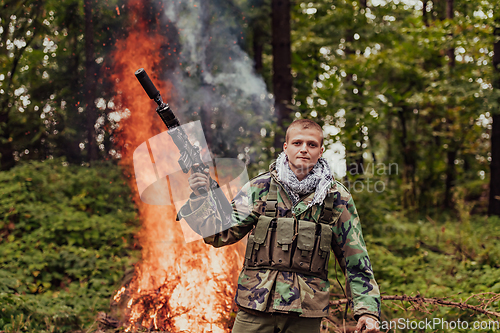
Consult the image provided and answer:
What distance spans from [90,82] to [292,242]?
27.9 ft

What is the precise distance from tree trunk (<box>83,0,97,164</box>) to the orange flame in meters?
2.85

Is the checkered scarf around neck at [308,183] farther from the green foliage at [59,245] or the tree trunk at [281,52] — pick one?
the tree trunk at [281,52]

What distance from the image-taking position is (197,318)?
393 centimetres

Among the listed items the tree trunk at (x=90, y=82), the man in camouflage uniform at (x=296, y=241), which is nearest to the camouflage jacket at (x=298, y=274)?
the man in camouflage uniform at (x=296, y=241)

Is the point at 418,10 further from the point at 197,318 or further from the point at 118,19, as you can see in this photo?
the point at 197,318

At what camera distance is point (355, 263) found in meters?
2.26

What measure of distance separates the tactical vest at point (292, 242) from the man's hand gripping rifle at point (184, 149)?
27 cm

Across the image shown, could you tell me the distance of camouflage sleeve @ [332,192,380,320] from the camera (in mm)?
2189

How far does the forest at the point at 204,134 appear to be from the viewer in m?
4.37

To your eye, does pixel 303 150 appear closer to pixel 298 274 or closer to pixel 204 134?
pixel 298 274

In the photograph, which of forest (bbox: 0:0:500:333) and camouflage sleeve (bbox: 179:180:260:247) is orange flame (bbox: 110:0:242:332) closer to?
forest (bbox: 0:0:500:333)

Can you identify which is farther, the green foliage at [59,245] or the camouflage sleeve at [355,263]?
the green foliage at [59,245]

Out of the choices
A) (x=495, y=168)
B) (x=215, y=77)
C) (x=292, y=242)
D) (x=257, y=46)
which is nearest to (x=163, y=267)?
(x=292, y=242)

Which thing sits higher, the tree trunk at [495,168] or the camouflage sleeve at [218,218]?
the tree trunk at [495,168]
